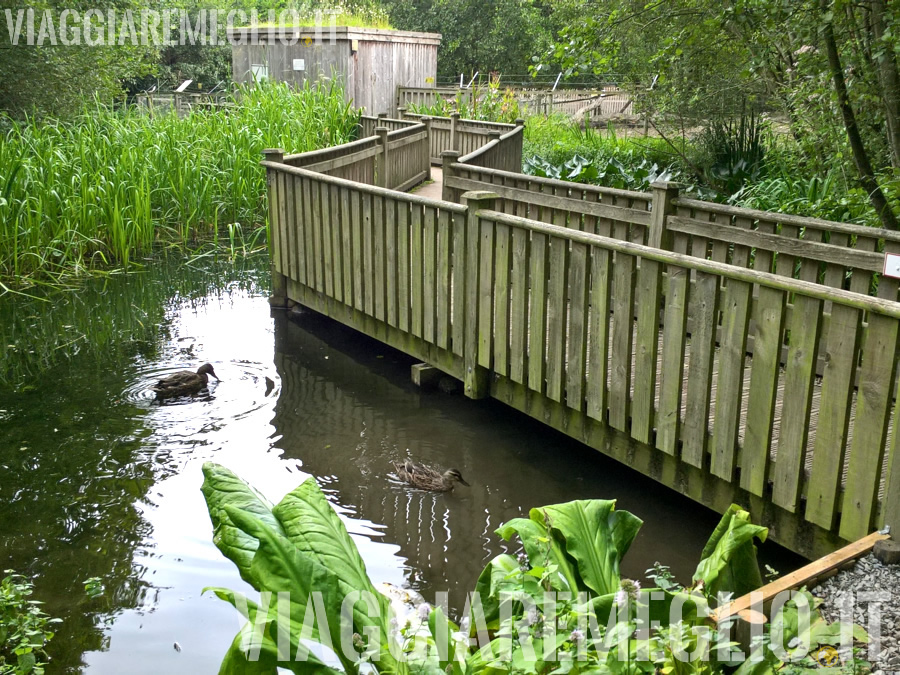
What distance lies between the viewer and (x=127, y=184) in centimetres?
1030

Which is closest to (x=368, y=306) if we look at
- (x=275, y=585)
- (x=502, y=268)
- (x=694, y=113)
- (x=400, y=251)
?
(x=400, y=251)

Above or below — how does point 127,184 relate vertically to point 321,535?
above

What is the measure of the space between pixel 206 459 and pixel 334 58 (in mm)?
15628

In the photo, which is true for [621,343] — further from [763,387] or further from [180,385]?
[180,385]

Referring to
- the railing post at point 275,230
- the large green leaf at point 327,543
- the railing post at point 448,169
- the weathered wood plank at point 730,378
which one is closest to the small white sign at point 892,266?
the weathered wood plank at point 730,378

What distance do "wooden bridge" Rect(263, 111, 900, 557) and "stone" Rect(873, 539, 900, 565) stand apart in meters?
0.15

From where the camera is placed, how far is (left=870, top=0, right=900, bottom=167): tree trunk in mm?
6023

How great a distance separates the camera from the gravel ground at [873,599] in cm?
275

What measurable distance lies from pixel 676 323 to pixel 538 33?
37642 millimetres

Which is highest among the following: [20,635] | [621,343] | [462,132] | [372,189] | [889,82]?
[889,82]

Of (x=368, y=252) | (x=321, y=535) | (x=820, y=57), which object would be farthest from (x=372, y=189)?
(x=321, y=535)

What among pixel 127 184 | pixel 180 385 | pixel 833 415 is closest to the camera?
pixel 833 415

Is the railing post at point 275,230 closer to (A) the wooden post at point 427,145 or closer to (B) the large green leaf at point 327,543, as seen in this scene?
(B) the large green leaf at point 327,543

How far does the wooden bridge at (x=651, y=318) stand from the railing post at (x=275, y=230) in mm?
29
